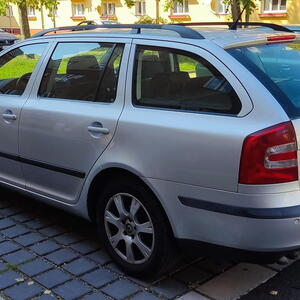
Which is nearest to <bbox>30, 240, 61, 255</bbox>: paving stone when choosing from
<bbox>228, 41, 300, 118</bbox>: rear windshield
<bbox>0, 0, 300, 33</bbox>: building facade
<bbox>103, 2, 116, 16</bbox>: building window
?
<bbox>228, 41, 300, 118</bbox>: rear windshield

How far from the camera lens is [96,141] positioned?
3.29 metres

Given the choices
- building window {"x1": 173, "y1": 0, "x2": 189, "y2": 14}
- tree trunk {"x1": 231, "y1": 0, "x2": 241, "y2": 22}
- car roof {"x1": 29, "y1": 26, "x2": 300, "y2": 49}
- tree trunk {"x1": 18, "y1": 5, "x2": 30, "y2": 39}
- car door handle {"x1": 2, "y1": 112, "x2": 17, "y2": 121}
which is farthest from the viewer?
building window {"x1": 173, "y1": 0, "x2": 189, "y2": 14}

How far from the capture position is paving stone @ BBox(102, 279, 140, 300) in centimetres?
307

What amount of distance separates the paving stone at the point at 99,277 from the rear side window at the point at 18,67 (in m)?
1.64

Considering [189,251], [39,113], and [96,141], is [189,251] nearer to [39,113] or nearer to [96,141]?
[96,141]

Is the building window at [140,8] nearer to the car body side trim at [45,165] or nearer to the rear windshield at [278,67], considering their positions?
the car body side trim at [45,165]

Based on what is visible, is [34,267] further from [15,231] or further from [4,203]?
[4,203]

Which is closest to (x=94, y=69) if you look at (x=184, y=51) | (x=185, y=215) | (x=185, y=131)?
(x=184, y=51)

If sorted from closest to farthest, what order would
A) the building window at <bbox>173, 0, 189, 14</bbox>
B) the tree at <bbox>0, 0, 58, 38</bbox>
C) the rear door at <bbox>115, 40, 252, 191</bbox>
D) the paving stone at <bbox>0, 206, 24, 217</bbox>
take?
the rear door at <bbox>115, 40, 252, 191</bbox>
the paving stone at <bbox>0, 206, 24, 217</bbox>
the tree at <bbox>0, 0, 58, 38</bbox>
the building window at <bbox>173, 0, 189, 14</bbox>

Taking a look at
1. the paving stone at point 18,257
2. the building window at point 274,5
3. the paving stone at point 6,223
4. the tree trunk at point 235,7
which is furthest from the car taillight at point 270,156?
the building window at point 274,5

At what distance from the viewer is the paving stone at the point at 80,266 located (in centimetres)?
339

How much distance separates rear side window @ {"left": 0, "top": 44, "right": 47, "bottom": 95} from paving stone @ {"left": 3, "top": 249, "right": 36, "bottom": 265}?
1303 millimetres

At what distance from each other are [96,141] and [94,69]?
1.94ft

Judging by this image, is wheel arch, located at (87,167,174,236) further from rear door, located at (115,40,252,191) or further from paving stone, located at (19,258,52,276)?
paving stone, located at (19,258,52,276)
